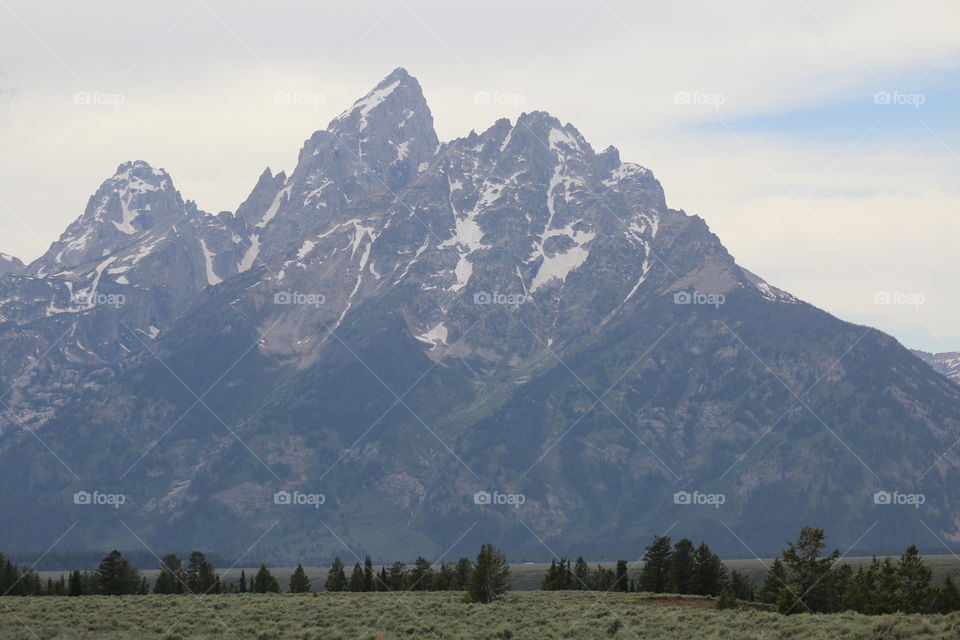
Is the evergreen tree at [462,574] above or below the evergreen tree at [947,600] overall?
above

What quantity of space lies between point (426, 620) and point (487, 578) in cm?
1633

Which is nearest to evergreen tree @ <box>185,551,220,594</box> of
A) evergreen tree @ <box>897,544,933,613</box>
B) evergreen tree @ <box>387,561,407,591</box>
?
evergreen tree @ <box>387,561,407,591</box>

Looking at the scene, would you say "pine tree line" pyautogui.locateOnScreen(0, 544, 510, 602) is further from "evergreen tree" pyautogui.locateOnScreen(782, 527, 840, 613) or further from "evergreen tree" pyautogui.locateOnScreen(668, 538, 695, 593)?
"evergreen tree" pyautogui.locateOnScreen(782, 527, 840, 613)

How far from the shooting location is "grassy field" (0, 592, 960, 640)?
6112 centimetres

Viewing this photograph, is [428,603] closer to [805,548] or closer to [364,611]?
[364,611]

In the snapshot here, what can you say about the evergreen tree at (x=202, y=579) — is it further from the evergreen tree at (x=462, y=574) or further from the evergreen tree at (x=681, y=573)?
the evergreen tree at (x=681, y=573)

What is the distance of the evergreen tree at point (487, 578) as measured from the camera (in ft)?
286

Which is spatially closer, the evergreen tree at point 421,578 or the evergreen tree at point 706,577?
the evergreen tree at point 706,577

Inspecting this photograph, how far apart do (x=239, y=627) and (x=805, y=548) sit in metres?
46.2

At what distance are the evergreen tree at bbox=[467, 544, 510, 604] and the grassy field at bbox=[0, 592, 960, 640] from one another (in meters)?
1.84

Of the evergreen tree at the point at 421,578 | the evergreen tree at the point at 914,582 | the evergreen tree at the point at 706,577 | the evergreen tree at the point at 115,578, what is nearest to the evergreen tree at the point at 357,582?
the evergreen tree at the point at 421,578

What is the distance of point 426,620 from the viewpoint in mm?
72250

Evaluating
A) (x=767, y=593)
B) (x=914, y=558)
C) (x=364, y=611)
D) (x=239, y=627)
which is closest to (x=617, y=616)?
(x=364, y=611)

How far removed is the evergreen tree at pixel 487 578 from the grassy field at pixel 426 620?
184cm
